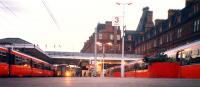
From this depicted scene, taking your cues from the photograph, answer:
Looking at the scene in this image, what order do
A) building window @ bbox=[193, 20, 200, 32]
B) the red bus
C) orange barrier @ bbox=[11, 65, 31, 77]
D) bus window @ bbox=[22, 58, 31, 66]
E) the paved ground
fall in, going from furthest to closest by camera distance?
building window @ bbox=[193, 20, 200, 32], bus window @ bbox=[22, 58, 31, 66], orange barrier @ bbox=[11, 65, 31, 77], the red bus, the paved ground

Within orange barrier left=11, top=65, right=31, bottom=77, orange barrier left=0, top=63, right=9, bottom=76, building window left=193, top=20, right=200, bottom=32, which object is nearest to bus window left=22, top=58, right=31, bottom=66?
orange barrier left=11, top=65, right=31, bottom=77

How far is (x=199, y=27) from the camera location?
144 feet

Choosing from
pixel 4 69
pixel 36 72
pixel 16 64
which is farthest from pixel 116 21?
pixel 4 69

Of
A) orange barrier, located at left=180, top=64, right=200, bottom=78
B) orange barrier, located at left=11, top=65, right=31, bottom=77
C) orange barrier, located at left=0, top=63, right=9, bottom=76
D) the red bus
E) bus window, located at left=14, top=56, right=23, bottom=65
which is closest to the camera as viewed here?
orange barrier, located at left=180, top=64, right=200, bottom=78

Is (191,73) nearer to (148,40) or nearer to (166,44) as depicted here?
(166,44)

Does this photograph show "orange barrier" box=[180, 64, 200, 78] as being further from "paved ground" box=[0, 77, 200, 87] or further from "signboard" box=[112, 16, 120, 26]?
"signboard" box=[112, 16, 120, 26]

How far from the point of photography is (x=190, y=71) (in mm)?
21719

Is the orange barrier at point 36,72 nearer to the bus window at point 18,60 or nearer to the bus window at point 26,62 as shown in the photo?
the bus window at point 26,62

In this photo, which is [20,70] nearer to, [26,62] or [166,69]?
[26,62]

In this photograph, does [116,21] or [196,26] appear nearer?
[116,21]

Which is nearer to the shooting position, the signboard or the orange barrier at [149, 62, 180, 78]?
the orange barrier at [149, 62, 180, 78]

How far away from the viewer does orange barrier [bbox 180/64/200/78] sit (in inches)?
809

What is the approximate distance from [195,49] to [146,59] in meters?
3.94

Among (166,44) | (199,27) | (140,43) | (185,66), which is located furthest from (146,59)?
(140,43)
